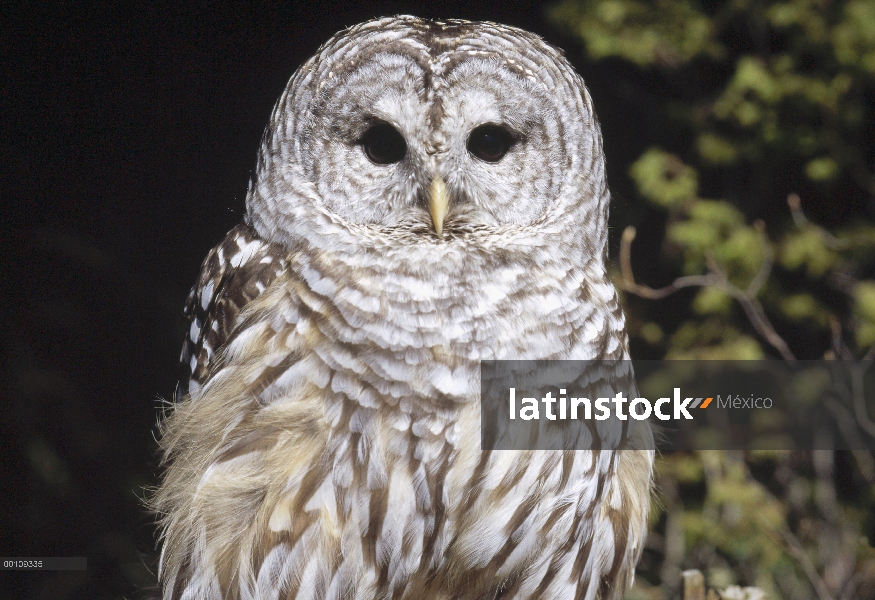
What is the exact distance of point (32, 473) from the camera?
149 inches

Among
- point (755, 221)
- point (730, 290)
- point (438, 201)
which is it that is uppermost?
point (438, 201)

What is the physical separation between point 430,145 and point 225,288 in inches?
25.2

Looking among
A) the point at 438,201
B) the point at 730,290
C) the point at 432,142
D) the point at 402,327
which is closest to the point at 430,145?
the point at 432,142

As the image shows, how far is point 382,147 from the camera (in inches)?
69.6

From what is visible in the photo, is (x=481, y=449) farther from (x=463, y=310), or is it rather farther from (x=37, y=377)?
(x=37, y=377)

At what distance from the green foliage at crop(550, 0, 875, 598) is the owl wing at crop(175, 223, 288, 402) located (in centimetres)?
211

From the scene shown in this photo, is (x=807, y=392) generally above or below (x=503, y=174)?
below

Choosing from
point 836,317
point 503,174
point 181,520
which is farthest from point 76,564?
point 836,317

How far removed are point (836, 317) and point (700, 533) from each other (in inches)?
47.5

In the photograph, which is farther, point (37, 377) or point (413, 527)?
point (37, 377)

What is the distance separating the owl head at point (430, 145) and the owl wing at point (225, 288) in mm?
69

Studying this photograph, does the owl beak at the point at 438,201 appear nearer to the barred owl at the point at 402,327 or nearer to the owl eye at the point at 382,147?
the barred owl at the point at 402,327

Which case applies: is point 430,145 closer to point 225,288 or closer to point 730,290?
point 225,288

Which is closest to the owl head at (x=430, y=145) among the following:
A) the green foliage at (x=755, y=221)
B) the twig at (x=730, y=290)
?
the twig at (x=730, y=290)
